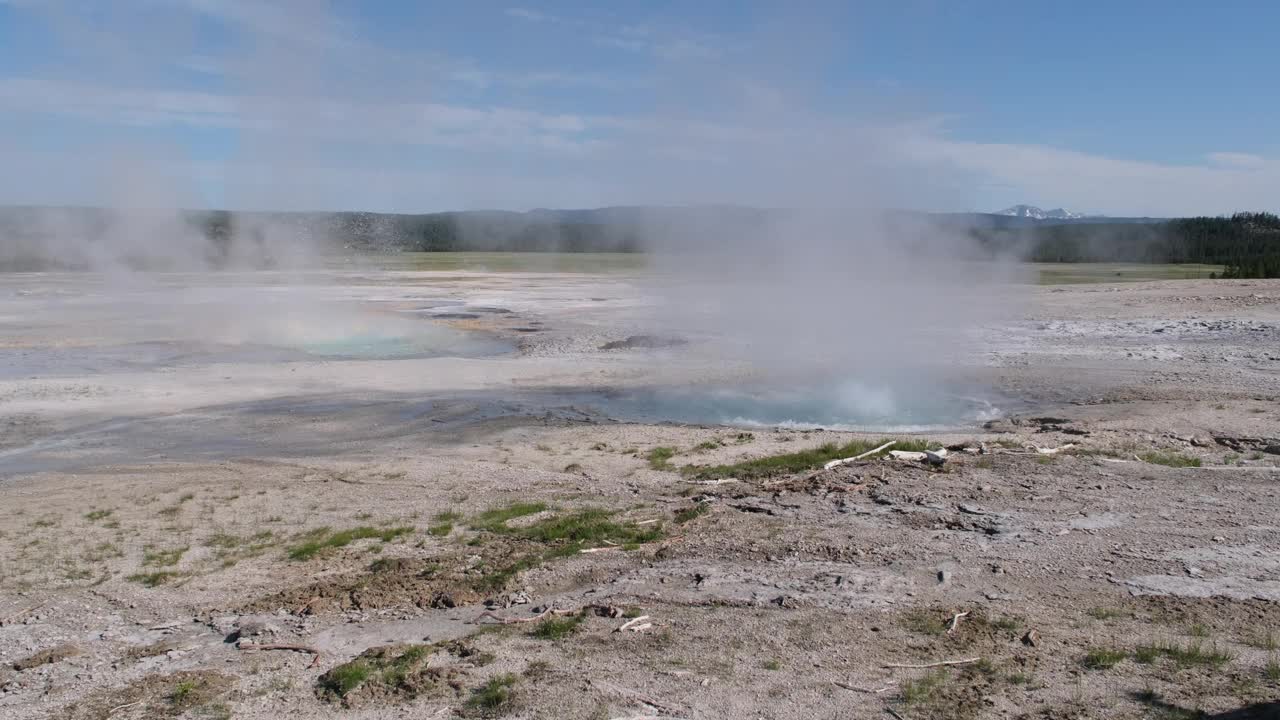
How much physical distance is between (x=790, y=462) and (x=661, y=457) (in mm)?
1300

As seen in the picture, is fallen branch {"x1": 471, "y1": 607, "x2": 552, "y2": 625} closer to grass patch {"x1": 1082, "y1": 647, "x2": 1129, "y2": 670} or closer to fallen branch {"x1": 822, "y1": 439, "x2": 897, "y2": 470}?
grass patch {"x1": 1082, "y1": 647, "x2": 1129, "y2": 670}

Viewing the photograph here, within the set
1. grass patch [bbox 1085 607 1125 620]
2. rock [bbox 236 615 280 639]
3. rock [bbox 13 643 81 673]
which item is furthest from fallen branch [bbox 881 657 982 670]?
rock [bbox 13 643 81 673]

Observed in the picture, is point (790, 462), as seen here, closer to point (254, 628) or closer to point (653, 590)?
point (653, 590)

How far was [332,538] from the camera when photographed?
700 cm

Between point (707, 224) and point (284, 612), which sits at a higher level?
point (707, 224)

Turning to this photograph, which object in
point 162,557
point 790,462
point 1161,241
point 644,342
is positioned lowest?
point 162,557

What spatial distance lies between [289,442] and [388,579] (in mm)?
5091

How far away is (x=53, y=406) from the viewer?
12.8 m

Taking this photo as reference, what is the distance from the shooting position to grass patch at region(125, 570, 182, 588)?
6125mm

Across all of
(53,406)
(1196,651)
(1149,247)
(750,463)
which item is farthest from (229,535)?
(1149,247)

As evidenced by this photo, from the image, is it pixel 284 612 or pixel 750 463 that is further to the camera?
pixel 750 463

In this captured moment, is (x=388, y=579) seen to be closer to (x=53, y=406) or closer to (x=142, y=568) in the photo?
(x=142, y=568)

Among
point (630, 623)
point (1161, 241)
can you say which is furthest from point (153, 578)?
point (1161, 241)

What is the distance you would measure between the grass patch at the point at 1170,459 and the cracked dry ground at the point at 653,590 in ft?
0.21
